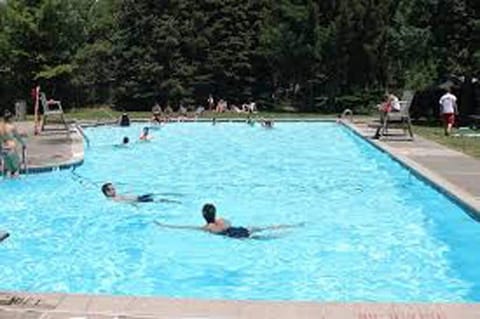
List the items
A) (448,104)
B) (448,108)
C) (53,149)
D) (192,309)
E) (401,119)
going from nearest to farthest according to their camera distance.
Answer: (192,309), (53,149), (401,119), (448,104), (448,108)

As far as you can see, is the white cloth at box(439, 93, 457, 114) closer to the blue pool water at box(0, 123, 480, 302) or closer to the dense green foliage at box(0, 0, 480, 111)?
the blue pool water at box(0, 123, 480, 302)

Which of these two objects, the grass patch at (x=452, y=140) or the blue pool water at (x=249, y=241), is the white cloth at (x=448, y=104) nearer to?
the grass patch at (x=452, y=140)

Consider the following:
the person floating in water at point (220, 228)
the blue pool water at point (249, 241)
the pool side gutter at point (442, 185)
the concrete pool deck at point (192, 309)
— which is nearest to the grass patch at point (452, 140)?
the pool side gutter at point (442, 185)

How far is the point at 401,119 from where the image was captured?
2242 centimetres

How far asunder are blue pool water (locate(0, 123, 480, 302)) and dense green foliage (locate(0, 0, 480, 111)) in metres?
20.3

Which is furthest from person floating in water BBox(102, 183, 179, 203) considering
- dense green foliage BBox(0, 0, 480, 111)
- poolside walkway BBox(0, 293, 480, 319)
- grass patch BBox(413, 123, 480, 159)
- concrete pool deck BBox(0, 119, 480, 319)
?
dense green foliage BBox(0, 0, 480, 111)

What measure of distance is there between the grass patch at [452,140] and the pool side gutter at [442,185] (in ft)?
5.16

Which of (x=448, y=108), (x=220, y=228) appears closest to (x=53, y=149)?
(x=220, y=228)

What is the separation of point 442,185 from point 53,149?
10.3m

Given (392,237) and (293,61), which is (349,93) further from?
(392,237)

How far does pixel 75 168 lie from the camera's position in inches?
662

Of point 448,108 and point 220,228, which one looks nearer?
point 220,228

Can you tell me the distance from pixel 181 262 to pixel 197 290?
1267 mm

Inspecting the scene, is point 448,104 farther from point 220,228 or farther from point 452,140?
point 220,228
